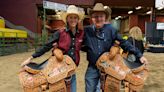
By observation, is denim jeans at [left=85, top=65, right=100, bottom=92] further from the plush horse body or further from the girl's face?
the girl's face

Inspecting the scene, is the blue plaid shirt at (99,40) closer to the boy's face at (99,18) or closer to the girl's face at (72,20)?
the boy's face at (99,18)

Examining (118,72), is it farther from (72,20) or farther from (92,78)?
(72,20)

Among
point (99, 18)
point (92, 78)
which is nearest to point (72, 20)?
point (99, 18)

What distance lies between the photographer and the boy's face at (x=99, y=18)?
9.70 feet

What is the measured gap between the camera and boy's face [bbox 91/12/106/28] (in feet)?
9.70

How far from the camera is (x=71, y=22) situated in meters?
2.87

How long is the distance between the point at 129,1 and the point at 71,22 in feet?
64.5

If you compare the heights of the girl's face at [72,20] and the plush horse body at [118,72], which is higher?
the girl's face at [72,20]

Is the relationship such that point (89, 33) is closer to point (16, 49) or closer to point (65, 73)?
point (65, 73)

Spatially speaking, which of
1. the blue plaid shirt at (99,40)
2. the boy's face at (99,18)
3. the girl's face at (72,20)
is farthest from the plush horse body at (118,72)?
the girl's face at (72,20)

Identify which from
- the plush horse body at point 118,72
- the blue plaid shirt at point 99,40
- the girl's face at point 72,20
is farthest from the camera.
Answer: the blue plaid shirt at point 99,40

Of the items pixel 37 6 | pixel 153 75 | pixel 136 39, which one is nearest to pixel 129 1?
pixel 37 6

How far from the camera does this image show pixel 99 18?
9.73ft

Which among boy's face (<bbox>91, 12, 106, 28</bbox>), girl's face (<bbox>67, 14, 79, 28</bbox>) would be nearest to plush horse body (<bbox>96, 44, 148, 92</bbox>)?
boy's face (<bbox>91, 12, 106, 28</bbox>)
